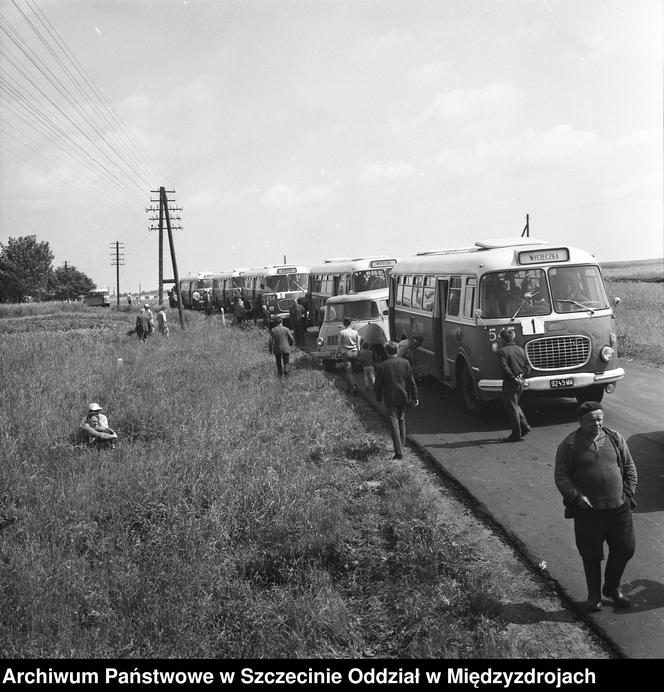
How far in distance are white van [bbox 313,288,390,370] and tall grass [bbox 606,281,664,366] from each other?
6897mm

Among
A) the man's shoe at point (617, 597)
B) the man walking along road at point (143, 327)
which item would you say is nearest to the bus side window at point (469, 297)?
the man's shoe at point (617, 597)

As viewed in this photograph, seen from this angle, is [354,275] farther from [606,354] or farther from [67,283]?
[67,283]

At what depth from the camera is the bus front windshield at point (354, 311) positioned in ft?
67.9

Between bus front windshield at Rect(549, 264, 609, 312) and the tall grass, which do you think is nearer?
bus front windshield at Rect(549, 264, 609, 312)

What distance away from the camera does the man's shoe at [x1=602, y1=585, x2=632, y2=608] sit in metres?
5.83

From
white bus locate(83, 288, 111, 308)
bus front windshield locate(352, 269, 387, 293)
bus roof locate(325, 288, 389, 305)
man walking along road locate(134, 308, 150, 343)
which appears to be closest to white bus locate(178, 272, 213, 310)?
white bus locate(83, 288, 111, 308)

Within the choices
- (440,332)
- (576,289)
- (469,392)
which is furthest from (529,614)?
(440,332)

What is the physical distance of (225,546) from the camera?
7414 mm

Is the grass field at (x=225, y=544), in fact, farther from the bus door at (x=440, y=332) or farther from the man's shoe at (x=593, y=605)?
the bus door at (x=440, y=332)

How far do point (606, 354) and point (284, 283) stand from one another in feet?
78.3

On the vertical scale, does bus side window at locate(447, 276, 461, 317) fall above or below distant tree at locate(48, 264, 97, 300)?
below

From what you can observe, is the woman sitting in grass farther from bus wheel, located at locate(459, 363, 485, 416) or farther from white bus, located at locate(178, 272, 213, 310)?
white bus, located at locate(178, 272, 213, 310)
